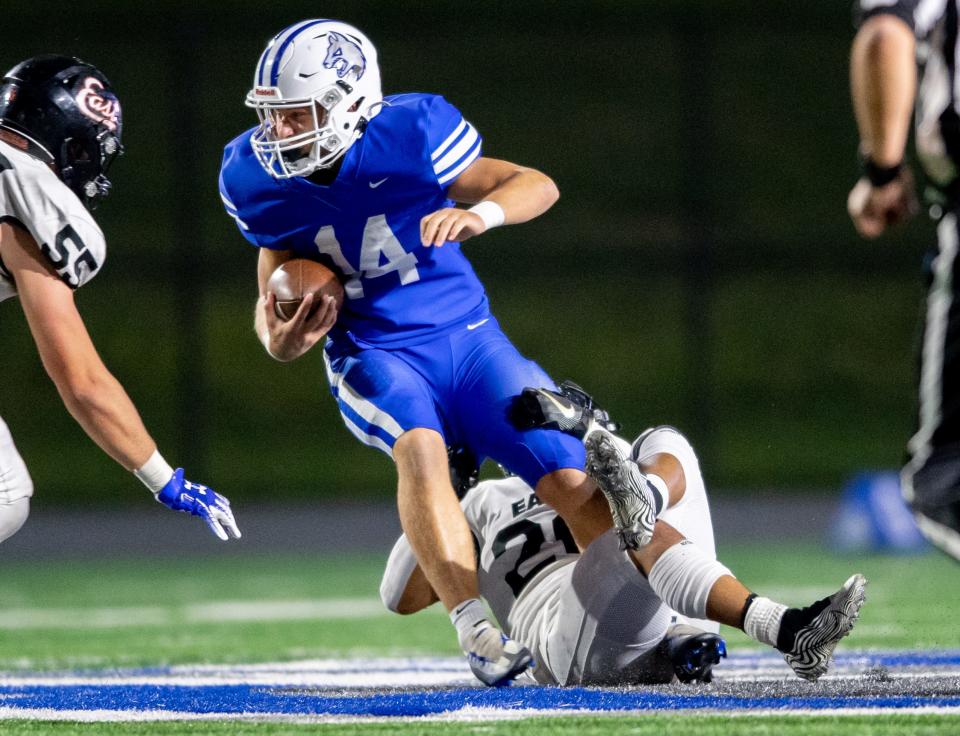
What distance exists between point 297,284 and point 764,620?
1.51 metres

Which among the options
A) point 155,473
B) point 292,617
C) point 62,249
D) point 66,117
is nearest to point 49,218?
point 62,249

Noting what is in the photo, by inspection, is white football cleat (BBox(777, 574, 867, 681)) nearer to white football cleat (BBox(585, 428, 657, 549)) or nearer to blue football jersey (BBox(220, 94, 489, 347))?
white football cleat (BBox(585, 428, 657, 549))

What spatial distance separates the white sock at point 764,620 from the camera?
10.5 ft

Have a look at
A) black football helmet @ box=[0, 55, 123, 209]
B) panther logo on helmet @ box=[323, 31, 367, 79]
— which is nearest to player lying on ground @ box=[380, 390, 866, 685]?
panther logo on helmet @ box=[323, 31, 367, 79]

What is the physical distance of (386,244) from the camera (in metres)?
4.03

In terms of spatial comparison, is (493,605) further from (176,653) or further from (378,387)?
(176,653)

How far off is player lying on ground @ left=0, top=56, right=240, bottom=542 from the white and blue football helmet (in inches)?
18.2

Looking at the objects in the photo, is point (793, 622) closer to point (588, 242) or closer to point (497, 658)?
point (497, 658)

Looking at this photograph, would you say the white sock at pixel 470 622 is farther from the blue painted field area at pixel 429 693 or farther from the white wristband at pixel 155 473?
the white wristband at pixel 155 473

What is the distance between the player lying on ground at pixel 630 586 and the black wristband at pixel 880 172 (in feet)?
3.06

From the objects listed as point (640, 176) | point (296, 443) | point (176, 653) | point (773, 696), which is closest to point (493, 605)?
point (773, 696)

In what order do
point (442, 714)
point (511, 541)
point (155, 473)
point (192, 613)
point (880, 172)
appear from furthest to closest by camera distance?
1. point (192, 613)
2. point (511, 541)
3. point (155, 473)
4. point (442, 714)
5. point (880, 172)

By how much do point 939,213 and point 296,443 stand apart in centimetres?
1037

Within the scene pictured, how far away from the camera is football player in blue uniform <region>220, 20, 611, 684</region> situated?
372cm
